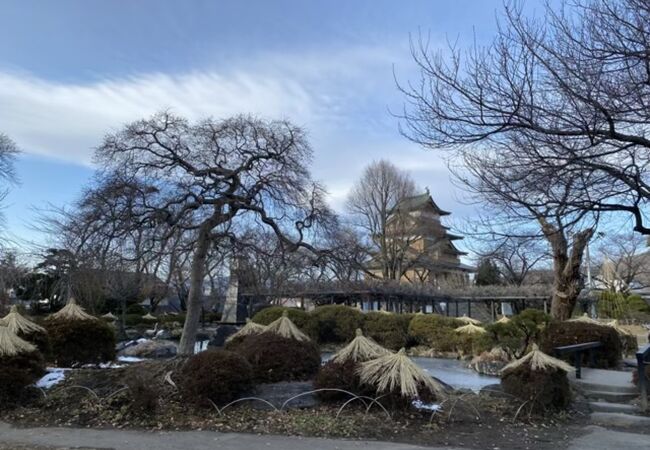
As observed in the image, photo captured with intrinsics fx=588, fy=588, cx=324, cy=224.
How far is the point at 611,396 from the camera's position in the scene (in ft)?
36.8

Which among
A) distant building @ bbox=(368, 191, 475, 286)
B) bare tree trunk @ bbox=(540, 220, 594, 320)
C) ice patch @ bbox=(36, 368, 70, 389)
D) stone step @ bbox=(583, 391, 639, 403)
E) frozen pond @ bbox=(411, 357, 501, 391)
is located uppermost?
distant building @ bbox=(368, 191, 475, 286)

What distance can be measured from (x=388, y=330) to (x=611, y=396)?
55.6 ft

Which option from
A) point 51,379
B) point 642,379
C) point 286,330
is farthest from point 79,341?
point 642,379

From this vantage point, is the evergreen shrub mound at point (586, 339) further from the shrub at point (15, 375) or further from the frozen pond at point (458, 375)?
the shrub at point (15, 375)

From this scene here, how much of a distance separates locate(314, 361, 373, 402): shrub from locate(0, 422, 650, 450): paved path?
5.21ft

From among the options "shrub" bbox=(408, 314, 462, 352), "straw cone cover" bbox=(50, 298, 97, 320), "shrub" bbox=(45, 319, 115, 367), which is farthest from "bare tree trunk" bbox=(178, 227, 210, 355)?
"shrub" bbox=(408, 314, 462, 352)

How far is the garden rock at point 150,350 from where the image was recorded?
70.8 ft

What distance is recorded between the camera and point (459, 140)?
877 cm

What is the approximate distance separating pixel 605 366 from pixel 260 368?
962 cm

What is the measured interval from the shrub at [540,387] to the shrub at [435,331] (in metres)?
16.9

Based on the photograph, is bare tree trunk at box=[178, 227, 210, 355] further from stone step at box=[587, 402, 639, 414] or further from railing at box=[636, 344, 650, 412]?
railing at box=[636, 344, 650, 412]

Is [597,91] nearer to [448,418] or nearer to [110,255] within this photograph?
[448,418]

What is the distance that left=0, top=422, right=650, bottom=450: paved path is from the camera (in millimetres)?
7215

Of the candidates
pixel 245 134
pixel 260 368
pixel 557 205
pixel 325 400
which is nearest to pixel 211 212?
pixel 245 134
